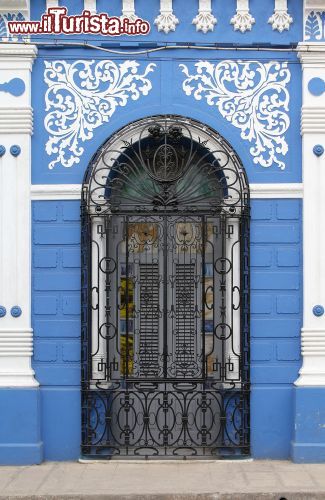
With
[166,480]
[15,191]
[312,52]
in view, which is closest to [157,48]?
[312,52]

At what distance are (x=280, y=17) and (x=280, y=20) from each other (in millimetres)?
30

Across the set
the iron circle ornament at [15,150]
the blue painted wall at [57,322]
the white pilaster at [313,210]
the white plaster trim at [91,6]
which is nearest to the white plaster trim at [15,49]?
the white plaster trim at [91,6]

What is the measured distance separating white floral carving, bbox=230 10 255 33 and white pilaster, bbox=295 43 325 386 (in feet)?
1.87

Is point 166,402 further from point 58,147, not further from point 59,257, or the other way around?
point 58,147

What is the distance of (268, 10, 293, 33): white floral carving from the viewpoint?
789 cm

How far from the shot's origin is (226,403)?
7.79 metres

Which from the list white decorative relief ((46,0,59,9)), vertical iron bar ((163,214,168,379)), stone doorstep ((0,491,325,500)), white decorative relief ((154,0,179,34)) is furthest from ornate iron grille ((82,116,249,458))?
white decorative relief ((46,0,59,9))

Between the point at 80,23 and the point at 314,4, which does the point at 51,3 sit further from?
the point at 314,4

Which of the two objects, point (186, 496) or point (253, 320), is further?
point (253, 320)

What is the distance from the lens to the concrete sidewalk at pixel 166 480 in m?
6.66

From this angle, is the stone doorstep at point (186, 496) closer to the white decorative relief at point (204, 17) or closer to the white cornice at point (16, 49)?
the white cornice at point (16, 49)

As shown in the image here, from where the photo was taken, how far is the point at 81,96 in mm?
7898

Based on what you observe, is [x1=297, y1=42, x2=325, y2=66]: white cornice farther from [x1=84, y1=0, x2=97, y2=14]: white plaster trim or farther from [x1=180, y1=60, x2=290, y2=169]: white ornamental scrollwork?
[x1=84, y1=0, x2=97, y2=14]: white plaster trim

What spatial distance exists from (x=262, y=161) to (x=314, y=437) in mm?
2770
